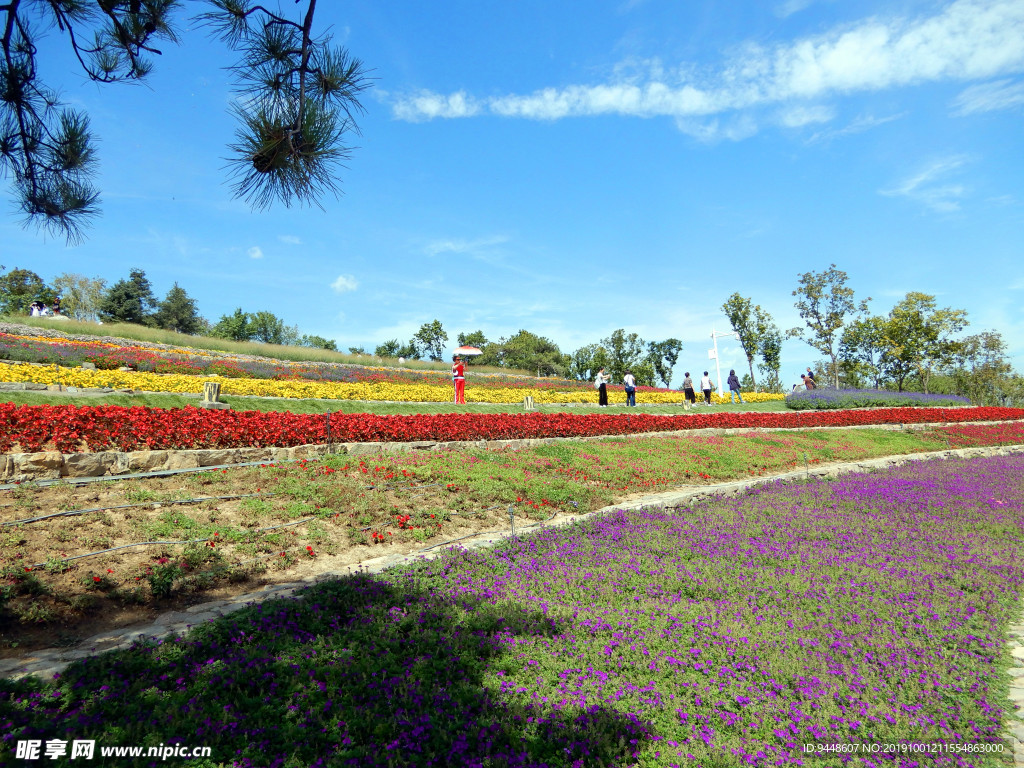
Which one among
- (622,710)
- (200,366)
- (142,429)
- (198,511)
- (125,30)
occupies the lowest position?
(622,710)

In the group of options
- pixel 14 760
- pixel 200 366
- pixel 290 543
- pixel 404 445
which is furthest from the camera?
pixel 200 366

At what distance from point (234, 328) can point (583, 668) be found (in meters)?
78.0

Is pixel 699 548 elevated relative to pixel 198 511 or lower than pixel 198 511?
lower

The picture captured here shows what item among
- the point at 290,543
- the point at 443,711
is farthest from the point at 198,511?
the point at 443,711

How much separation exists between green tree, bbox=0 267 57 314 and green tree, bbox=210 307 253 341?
19.7 meters

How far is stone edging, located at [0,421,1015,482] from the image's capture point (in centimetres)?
583

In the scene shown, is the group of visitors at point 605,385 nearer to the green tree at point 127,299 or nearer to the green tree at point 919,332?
the green tree at point 919,332

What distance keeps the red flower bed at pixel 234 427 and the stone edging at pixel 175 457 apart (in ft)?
0.78

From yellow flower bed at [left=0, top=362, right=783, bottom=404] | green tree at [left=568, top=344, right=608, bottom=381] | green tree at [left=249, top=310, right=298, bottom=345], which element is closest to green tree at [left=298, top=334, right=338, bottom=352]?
green tree at [left=249, top=310, right=298, bottom=345]

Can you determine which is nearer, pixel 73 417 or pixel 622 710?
pixel 622 710

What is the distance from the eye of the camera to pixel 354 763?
247 cm

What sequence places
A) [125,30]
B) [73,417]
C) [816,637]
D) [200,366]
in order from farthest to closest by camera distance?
[200,366] → [73,417] → [125,30] → [816,637]

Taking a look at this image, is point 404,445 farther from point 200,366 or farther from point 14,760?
point 200,366

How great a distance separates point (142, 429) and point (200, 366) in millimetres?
13647
